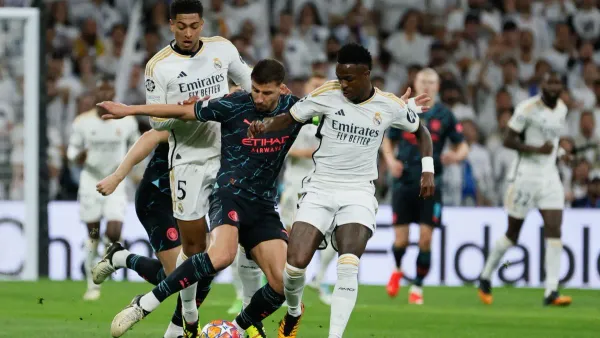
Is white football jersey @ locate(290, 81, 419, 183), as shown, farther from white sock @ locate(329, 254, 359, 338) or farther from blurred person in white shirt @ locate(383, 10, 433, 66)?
blurred person in white shirt @ locate(383, 10, 433, 66)

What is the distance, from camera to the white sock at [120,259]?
1052 cm

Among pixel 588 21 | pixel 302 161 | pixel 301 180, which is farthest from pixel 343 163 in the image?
pixel 588 21

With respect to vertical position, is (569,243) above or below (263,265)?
below

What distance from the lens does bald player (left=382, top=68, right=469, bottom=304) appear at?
14.5 meters

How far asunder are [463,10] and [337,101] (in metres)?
12.9

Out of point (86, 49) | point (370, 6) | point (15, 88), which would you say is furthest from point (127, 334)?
point (370, 6)

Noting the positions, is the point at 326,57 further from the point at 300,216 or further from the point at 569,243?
the point at 300,216

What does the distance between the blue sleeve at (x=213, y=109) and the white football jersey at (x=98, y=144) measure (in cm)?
576

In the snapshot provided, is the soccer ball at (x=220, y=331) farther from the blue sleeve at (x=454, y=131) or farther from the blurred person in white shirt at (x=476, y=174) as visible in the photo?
the blurred person in white shirt at (x=476, y=174)

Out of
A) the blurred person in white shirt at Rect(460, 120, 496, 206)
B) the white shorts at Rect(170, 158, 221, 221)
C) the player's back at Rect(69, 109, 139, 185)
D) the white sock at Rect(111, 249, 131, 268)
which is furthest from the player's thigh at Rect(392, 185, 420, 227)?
the white shorts at Rect(170, 158, 221, 221)

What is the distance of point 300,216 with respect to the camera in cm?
945

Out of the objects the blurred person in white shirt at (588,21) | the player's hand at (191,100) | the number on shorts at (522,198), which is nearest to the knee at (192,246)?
the player's hand at (191,100)

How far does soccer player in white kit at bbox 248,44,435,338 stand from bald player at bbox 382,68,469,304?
15.7ft

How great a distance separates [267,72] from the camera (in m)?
9.25
